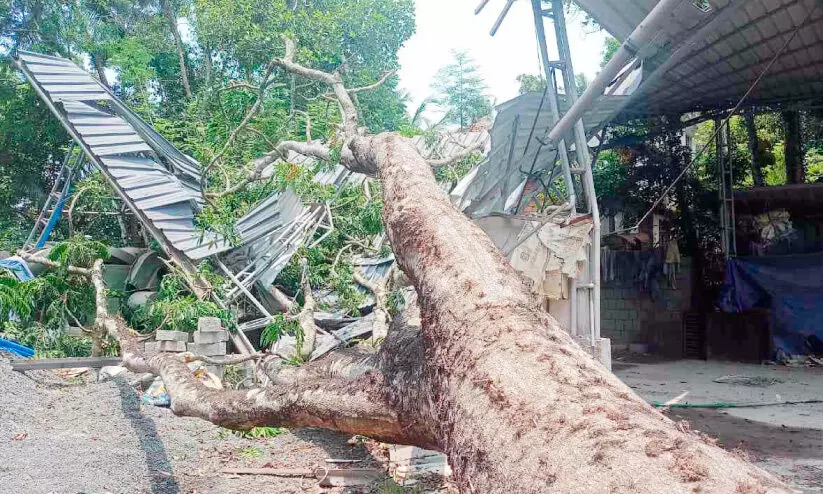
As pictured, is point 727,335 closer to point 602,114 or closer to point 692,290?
point 692,290

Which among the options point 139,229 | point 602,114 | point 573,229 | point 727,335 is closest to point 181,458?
point 573,229

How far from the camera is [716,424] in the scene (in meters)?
6.48

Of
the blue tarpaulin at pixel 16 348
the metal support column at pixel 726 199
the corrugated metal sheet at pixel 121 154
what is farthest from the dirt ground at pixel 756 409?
the blue tarpaulin at pixel 16 348

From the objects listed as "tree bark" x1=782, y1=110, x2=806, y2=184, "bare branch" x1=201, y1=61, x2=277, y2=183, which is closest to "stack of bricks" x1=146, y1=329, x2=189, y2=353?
"bare branch" x1=201, y1=61, x2=277, y2=183

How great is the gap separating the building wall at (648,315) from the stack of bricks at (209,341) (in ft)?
25.8

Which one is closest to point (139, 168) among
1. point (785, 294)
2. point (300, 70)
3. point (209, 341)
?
point (209, 341)

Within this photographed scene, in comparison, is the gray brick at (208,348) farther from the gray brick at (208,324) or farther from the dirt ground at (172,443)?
the dirt ground at (172,443)

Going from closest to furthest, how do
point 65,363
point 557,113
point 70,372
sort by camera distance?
point 65,363, point 557,113, point 70,372

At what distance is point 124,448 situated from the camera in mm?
5633

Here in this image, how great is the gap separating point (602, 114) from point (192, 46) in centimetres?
1645

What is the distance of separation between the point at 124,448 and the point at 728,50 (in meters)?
8.28

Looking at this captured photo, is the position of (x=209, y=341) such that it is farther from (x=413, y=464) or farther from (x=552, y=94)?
(x=552, y=94)

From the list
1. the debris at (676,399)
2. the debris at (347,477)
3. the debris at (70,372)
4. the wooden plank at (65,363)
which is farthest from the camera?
the debris at (70,372)

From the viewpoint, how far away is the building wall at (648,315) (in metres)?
12.3
